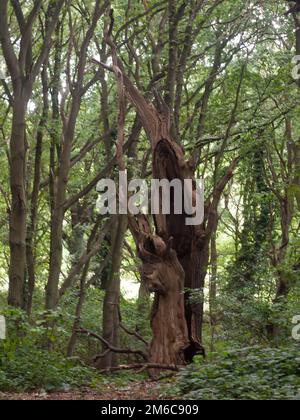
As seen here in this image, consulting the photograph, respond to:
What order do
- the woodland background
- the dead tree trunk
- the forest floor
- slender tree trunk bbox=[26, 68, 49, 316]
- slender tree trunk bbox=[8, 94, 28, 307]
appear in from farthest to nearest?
slender tree trunk bbox=[26, 68, 49, 316] < the dead tree trunk < slender tree trunk bbox=[8, 94, 28, 307] < the woodland background < the forest floor

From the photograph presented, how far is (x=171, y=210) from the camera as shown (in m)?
12.6

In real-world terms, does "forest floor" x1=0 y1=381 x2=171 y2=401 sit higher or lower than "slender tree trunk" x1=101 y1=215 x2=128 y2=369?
lower

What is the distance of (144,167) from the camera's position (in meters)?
17.4

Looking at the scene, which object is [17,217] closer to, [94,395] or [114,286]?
[94,395]

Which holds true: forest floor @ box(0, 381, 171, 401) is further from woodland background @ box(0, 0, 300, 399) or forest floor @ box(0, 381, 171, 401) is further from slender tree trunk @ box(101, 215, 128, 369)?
slender tree trunk @ box(101, 215, 128, 369)

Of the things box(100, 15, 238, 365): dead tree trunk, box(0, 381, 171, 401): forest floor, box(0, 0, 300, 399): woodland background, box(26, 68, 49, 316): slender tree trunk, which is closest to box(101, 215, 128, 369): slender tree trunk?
box(0, 0, 300, 399): woodland background

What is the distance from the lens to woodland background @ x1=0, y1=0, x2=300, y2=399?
31.6ft

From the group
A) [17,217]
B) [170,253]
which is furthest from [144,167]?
[17,217]

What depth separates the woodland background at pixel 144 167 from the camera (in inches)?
379

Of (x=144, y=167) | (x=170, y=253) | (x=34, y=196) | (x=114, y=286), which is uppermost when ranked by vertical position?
(x=144, y=167)

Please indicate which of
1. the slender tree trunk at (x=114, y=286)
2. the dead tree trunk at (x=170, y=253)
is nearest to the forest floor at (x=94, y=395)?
the dead tree trunk at (x=170, y=253)

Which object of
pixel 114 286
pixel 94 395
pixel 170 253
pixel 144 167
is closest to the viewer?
pixel 94 395
